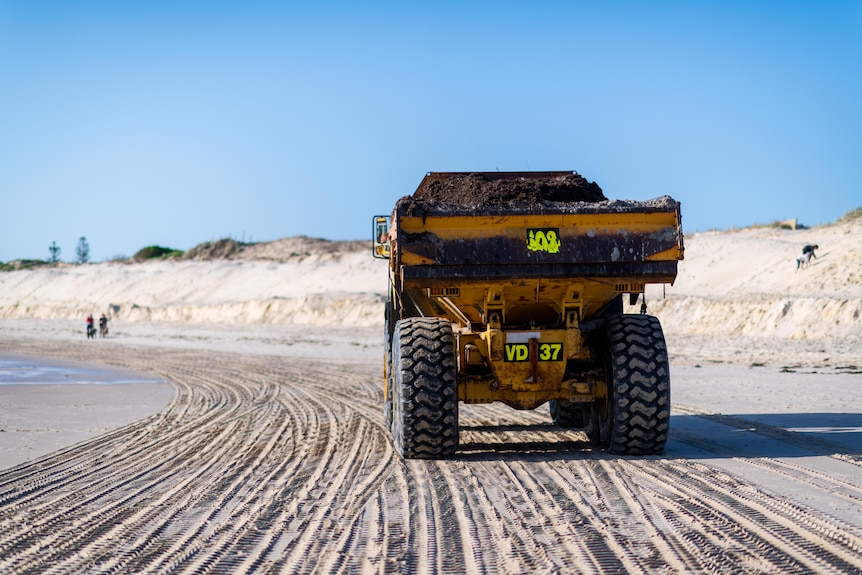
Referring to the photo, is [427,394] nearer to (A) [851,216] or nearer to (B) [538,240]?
(B) [538,240]

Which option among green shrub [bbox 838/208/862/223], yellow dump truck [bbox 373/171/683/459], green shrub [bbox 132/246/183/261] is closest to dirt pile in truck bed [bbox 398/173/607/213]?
yellow dump truck [bbox 373/171/683/459]

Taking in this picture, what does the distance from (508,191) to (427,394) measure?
2.18 metres

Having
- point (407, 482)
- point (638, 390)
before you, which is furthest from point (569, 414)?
point (407, 482)

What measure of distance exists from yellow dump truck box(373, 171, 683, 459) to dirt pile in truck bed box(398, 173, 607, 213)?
0.02 m

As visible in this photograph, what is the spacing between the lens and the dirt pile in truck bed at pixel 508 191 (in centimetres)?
937

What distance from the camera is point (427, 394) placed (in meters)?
8.89

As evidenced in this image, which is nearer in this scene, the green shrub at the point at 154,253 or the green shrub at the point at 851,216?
the green shrub at the point at 851,216

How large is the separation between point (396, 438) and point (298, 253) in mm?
79574

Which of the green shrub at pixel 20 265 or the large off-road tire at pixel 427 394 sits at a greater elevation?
the green shrub at pixel 20 265

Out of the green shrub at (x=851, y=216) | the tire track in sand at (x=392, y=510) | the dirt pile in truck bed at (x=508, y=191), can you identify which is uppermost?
the green shrub at (x=851, y=216)

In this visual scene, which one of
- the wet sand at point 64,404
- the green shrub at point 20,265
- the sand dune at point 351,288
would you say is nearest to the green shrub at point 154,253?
the sand dune at point 351,288

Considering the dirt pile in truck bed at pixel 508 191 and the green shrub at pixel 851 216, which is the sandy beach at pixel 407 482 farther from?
the green shrub at pixel 851 216

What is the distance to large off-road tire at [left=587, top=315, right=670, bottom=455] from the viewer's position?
29.5ft

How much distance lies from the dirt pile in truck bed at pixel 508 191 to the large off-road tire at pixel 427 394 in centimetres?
131
